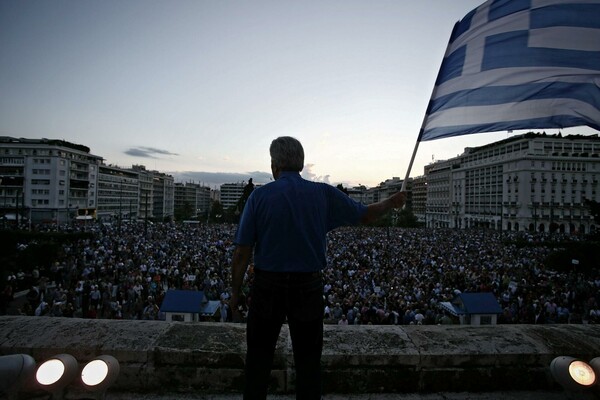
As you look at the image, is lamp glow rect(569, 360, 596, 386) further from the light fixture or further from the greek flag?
the light fixture

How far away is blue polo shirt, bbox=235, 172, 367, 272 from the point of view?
1.77m

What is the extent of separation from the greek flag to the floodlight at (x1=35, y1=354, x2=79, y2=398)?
10.3 ft

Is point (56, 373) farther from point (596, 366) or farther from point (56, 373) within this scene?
point (596, 366)

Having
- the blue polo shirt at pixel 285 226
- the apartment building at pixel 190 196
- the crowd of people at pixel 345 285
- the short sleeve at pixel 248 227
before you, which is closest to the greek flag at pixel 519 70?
the blue polo shirt at pixel 285 226

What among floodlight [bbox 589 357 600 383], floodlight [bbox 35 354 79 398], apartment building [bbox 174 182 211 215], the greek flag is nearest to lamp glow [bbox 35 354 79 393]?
floodlight [bbox 35 354 79 398]

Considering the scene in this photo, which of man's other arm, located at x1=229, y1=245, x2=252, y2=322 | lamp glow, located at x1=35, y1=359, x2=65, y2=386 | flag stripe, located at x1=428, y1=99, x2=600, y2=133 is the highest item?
flag stripe, located at x1=428, y1=99, x2=600, y2=133

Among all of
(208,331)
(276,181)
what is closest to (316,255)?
(276,181)

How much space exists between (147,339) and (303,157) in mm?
1705

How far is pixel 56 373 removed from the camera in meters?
1.96

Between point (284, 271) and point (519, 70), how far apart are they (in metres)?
3.15

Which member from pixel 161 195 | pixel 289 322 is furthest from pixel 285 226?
pixel 161 195

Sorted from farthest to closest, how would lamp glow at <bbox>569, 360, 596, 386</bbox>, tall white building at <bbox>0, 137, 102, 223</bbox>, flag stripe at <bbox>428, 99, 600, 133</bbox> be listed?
tall white building at <bbox>0, 137, 102, 223</bbox> < flag stripe at <bbox>428, 99, 600, 133</bbox> < lamp glow at <bbox>569, 360, 596, 386</bbox>

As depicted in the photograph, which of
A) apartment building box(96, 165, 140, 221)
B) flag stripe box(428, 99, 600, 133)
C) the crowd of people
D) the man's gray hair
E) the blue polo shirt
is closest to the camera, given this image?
the blue polo shirt

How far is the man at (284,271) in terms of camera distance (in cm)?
177
